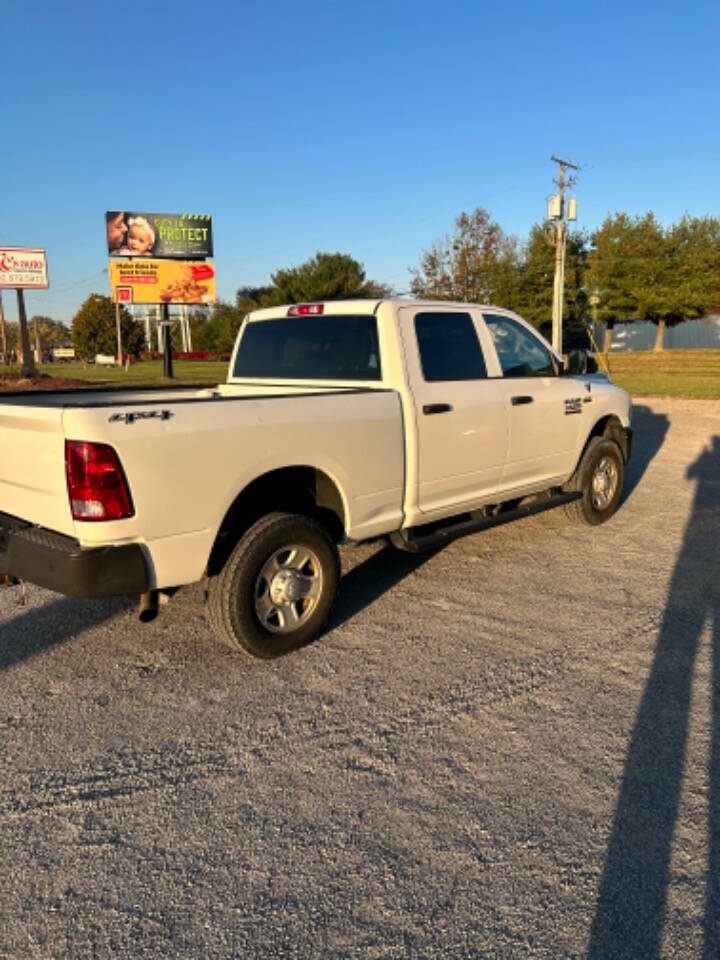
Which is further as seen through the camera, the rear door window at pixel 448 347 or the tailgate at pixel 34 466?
the rear door window at pixel 448 347

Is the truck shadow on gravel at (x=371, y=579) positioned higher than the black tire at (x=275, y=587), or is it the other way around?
the black tire at (x=275, y=587)

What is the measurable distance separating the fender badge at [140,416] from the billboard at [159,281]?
35126 mm

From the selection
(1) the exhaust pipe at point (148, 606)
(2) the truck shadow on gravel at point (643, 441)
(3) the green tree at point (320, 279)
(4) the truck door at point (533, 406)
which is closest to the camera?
(1) the exhaust pipe at point (148, 606)

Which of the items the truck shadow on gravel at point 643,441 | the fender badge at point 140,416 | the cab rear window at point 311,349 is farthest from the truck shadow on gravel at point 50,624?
the truck shadow on gravel at point 643,441

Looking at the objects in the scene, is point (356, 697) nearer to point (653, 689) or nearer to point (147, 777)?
point (147, 777)

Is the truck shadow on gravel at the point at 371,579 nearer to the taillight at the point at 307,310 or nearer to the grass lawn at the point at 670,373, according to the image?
the taillight at the point at 307,310

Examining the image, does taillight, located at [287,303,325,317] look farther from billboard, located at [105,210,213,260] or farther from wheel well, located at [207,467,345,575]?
billboard, located at [105,210,213,260]

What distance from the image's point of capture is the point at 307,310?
511 cm

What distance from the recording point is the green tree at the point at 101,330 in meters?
74.9

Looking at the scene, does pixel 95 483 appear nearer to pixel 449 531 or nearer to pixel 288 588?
pixel 288 588

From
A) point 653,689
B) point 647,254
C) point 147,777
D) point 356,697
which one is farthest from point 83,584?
point 647,254

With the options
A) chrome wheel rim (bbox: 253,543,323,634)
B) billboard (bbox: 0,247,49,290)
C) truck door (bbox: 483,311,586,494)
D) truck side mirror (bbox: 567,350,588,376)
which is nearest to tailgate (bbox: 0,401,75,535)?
chrome wheel rim (bbox: 253,543,323,634)

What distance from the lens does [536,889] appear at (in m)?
2.22

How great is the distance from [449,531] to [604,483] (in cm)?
253
